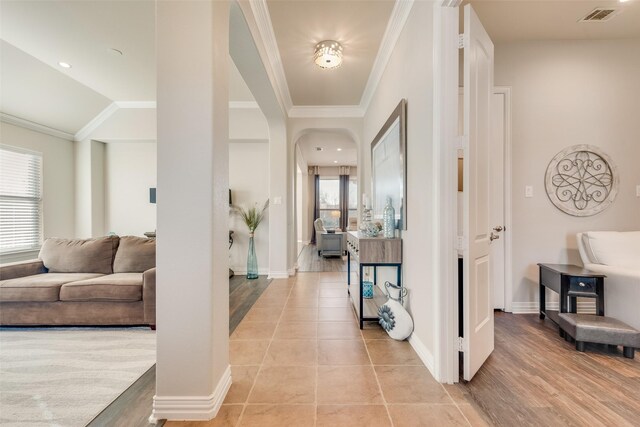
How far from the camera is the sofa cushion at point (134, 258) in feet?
10.2

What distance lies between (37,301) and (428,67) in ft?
12.8

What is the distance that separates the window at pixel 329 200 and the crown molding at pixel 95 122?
6.73m

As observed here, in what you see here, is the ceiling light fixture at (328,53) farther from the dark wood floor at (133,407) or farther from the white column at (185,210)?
the dark wood floor at (133,407)

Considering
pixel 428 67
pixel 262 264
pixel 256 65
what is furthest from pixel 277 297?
pixel 428 67

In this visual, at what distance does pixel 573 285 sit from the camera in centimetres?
247

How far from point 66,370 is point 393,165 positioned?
305 centimetres

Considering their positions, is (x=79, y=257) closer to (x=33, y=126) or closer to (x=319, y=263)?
(x=33, y=126)

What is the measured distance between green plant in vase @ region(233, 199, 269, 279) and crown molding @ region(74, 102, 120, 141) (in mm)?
2603

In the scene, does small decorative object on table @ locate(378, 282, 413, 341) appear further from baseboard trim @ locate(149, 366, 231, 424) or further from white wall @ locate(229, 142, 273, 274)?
white wall @ locate(229, 142, 273, 274)

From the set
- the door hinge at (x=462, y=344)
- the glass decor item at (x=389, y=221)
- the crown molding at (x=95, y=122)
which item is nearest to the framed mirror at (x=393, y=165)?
the glass decor item at (x=389, y=221)

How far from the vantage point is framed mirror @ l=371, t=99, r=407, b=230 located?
2408mm

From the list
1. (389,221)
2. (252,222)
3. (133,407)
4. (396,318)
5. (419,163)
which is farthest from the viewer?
(252,222)

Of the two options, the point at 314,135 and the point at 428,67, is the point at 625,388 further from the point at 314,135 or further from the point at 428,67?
the point at 314,135

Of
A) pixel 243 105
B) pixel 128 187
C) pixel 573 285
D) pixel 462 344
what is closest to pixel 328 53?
pixel 243 105
